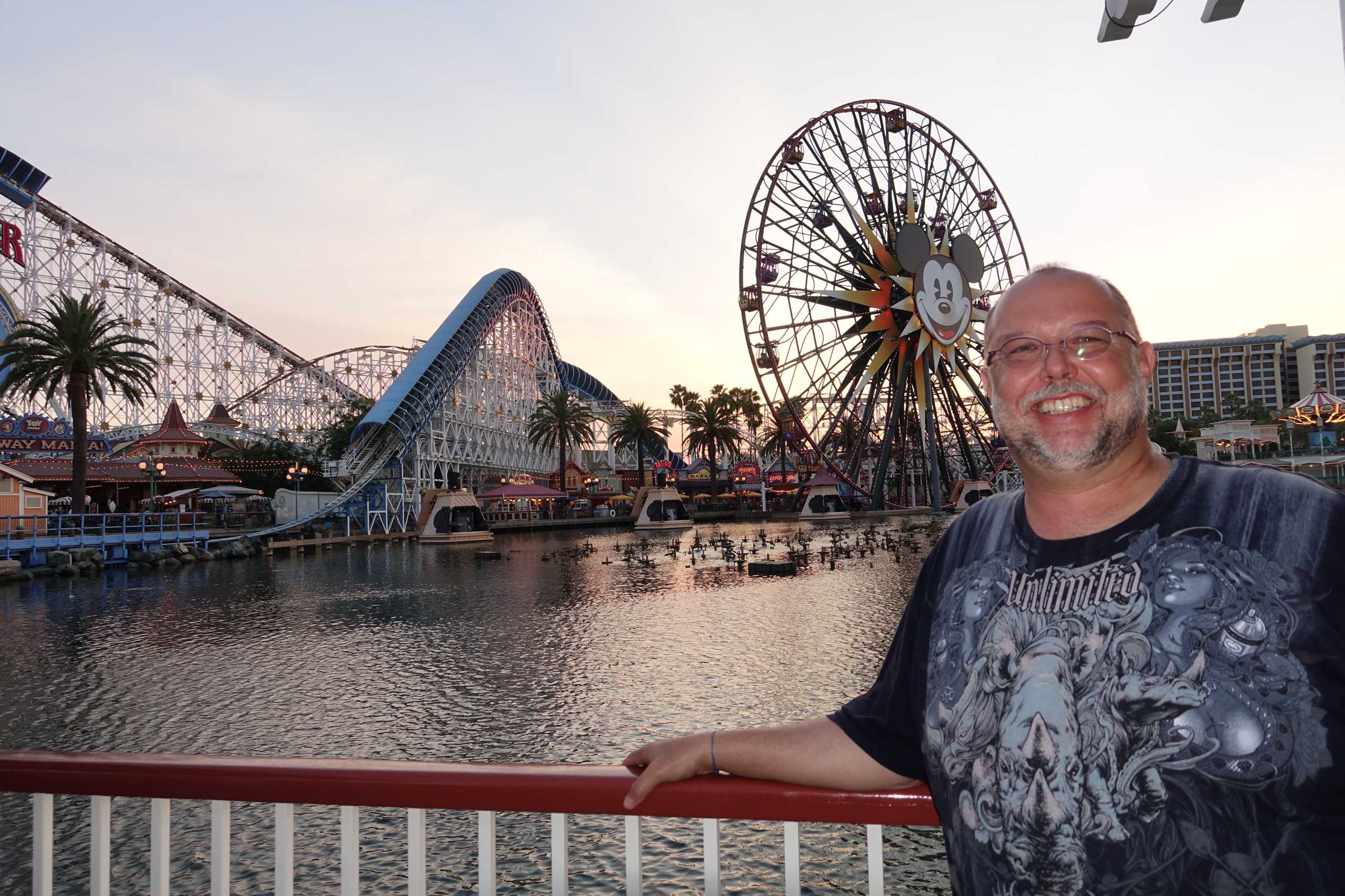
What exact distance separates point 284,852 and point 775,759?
4.65 ft

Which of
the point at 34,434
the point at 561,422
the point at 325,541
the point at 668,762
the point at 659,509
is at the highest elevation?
the point at 561,422

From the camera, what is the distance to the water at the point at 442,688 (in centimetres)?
651

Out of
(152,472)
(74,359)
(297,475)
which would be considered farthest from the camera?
(297,475)

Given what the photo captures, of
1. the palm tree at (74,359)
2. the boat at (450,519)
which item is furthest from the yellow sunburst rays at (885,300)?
the palm tree at (74,359)

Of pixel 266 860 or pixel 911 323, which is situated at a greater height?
pixel 911 323

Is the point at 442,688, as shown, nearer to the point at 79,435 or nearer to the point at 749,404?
the point at 79,435

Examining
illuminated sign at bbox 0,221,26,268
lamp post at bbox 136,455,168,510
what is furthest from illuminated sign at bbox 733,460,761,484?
Result: illuminated sign at bbox 0,221,26,268

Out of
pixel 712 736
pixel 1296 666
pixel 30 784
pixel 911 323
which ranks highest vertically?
pixel 911 323

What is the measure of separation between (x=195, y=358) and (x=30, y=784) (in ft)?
219

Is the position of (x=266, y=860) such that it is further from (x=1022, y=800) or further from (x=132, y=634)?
(x=132, y=634)

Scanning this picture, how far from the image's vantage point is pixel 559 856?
2293 mm

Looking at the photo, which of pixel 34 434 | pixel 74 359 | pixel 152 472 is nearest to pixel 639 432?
pixel 152 472

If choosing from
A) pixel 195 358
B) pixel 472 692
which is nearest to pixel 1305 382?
pixel 195 358

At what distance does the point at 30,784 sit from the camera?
233 centimetres
